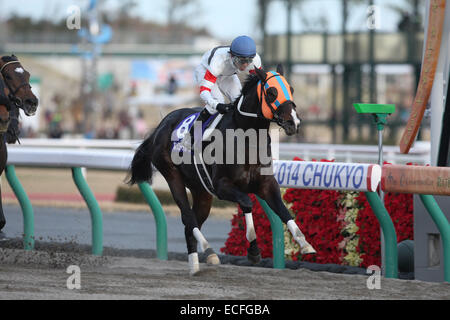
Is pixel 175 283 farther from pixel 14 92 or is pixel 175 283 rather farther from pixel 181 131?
pixel 14 92

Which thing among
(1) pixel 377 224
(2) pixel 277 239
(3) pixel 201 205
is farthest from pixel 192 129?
(1) pixel 377 224

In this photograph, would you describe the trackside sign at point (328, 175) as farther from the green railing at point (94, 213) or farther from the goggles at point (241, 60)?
the green railing at point (94, 213)

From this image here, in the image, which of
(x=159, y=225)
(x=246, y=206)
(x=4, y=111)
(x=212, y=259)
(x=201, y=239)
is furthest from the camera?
(x=159, y=225)

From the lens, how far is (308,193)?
7113mm

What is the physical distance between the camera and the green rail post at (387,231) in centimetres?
622

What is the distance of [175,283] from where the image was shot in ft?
19.7

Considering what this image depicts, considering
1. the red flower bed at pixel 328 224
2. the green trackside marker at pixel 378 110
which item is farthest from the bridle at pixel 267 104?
the red flower bed at pixel 328 224

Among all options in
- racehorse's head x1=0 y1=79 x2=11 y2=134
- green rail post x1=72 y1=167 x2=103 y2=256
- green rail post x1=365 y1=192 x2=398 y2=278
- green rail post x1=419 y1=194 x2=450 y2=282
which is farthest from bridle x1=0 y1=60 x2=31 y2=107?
green rail post x1=419 y1=194 x2=450 y2=282

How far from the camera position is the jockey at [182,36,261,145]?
244 inches


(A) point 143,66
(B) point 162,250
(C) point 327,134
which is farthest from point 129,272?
(A) point 143,66

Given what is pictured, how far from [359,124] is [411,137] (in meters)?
16.4

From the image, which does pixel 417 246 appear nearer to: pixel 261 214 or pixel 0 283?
pixel 261 214

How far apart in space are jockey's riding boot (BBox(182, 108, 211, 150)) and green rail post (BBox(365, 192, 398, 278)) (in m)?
1.23

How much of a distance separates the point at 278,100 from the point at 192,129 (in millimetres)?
1050
